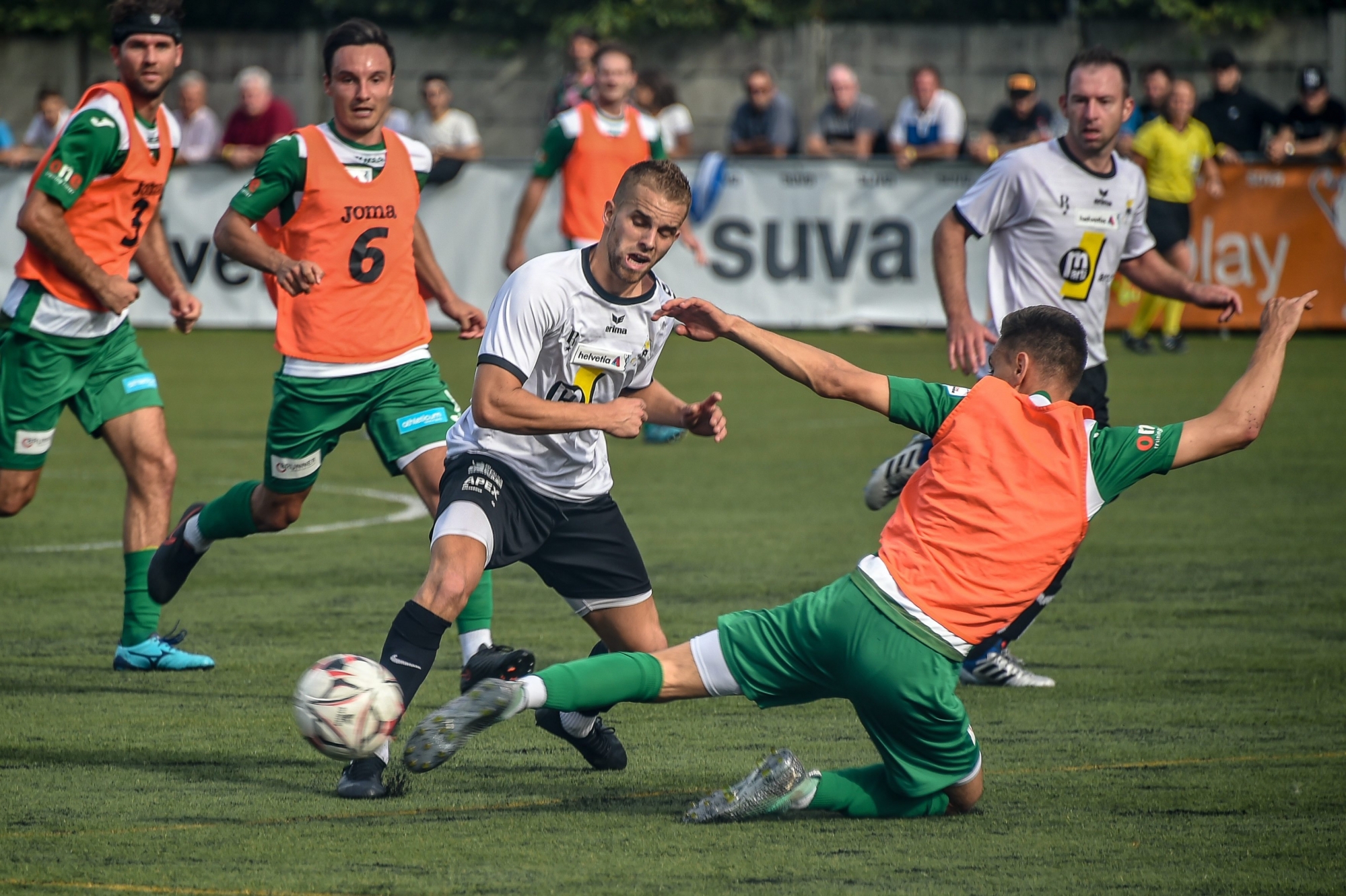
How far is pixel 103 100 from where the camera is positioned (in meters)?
7.12

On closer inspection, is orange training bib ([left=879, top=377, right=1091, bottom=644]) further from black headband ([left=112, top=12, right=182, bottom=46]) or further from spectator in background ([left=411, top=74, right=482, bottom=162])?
spectator in background ([left=411, top=74, right=482, bottom=162])

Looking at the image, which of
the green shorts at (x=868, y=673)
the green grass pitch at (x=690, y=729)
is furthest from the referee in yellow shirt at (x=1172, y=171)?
the green shorts at (x=868, y=673)

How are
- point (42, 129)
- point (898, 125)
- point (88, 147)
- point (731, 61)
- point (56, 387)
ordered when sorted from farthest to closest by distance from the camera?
1. point (731, 61)
2. point (42, 129)
3. point (898, 125)
4. point (56, 387)
5. point (88, 147)

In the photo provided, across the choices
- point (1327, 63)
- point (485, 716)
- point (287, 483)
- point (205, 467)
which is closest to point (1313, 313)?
point (1327, 63)

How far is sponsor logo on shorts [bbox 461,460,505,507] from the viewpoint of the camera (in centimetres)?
538

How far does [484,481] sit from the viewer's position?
541 cm

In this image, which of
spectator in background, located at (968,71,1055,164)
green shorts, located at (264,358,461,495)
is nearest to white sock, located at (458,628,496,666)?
green shorts, located at (264,358,461,495)

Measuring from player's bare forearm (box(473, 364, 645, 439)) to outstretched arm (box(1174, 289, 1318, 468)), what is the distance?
147 cm

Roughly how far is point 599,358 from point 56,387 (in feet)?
9.16

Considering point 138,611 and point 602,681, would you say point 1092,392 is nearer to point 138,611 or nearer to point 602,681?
point 602,681

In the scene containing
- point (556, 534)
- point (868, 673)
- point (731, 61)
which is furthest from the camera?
point (731, 61)

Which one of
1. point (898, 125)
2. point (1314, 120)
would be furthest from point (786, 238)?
point (1314, 120)

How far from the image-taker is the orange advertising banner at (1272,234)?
1856 centimetres

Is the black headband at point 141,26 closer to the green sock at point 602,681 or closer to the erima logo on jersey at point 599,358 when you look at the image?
the erima logo on jersey at point 599,358
